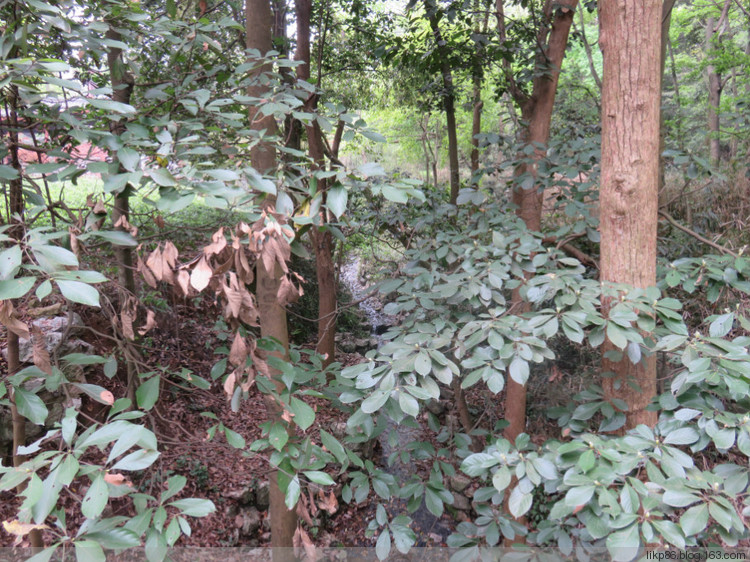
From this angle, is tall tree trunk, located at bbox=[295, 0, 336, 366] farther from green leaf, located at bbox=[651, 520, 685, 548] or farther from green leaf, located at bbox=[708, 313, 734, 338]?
green leaf, located at bbox=[651, 520, 685, 548]

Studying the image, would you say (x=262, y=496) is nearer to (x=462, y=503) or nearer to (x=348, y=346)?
(x=462, y=503)

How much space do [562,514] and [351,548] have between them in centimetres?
276

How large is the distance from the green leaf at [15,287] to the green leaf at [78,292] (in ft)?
0.16

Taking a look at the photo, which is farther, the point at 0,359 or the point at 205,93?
the point at 0,359

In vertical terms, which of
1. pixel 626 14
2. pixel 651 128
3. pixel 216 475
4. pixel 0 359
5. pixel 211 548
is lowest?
pixel 211 548

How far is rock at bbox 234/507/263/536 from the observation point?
11.0 ft

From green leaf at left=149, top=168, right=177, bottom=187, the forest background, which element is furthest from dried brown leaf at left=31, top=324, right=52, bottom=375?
green leaf at left=149, top=168, right=177, bottom=187

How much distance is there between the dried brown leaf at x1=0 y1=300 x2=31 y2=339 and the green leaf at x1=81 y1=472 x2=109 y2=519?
15.4 inches

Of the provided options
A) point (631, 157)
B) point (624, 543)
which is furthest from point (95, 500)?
point (631, 157)

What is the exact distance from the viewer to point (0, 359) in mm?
2967

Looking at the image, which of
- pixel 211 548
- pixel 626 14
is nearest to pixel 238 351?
pixel 626 14

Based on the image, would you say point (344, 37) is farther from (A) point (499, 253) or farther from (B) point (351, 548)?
(B) point (351, 548)

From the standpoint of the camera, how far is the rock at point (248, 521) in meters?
3.36

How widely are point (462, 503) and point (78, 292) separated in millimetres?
3688
